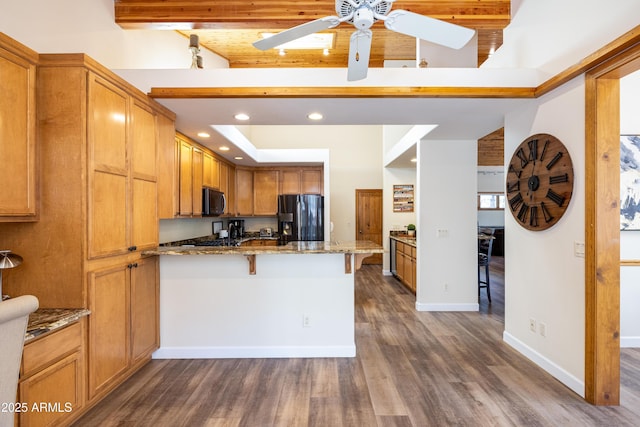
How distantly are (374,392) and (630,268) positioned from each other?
2.78 metres

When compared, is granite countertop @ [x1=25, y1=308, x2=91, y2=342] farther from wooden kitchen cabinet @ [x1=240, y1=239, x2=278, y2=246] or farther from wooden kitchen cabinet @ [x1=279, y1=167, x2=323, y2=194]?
wooden kitchen cabinet @ [x1=279, y1=167, x2=323, y2=194]

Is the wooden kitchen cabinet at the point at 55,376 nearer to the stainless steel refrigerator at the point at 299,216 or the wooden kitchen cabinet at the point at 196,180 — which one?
the wooden kitchen cabinet at the point at 196,180

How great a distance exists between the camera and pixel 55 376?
5.42 ft

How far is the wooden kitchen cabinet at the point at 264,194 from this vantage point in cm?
611

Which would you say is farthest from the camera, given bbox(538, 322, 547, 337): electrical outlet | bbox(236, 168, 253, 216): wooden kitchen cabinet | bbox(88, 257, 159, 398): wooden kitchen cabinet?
bbox(236, 168, 253, 216): wooden kitchen cabinet

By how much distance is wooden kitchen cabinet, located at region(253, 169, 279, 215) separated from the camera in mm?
6109

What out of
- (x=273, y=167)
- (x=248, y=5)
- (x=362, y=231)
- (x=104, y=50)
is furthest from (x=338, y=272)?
(x=362, y=231)

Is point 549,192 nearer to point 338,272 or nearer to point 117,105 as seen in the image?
point 338,272

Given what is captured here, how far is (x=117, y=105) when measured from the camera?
212 cm

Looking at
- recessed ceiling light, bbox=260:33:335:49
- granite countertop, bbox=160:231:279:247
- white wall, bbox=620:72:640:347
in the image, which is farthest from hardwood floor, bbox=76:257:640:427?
recessed ceiling light, bbox=260:33:335:49

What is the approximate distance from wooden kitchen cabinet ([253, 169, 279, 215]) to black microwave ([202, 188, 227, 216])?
5.03ft

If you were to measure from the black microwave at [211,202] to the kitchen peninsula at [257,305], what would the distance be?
4.78 feet

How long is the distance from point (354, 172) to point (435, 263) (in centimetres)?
420

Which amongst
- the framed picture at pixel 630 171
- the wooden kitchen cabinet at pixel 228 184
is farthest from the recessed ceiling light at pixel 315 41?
the framed picture at pixel 630 171
